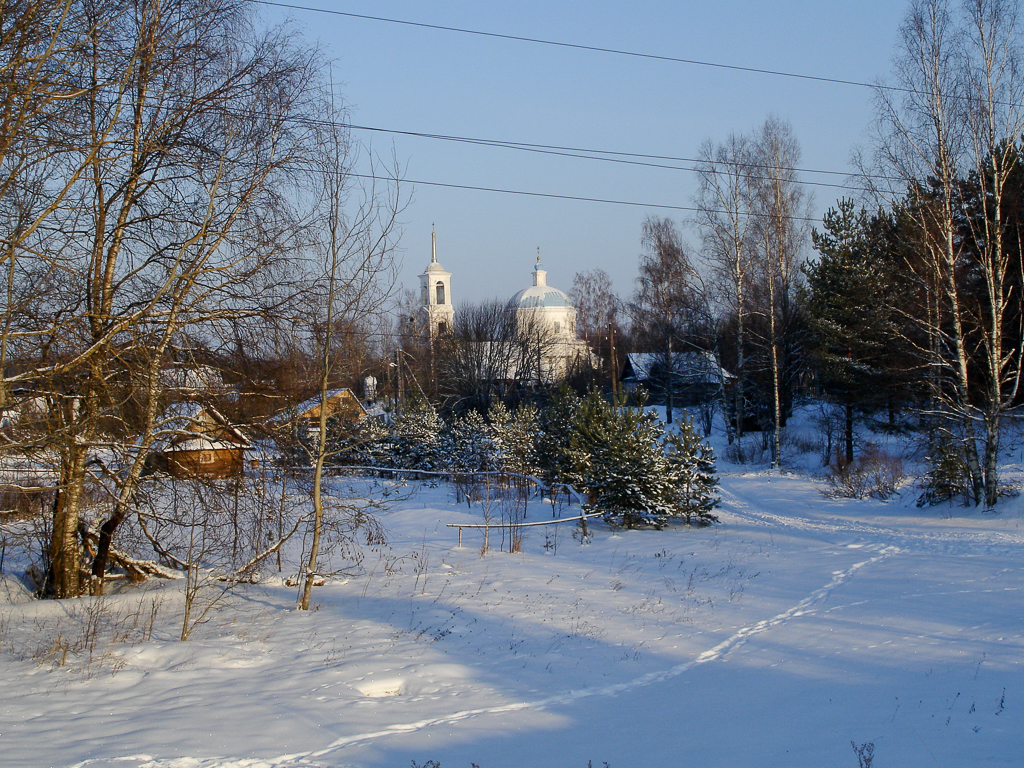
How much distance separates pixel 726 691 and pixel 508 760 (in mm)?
2175

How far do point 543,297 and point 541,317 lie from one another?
497 inches

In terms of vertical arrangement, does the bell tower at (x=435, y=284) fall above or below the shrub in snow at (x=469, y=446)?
above

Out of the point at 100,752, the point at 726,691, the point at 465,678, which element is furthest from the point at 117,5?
the point at 726,691

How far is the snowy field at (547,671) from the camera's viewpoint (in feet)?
15.6

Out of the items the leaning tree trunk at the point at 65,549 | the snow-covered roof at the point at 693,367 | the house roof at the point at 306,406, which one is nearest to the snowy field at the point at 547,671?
the leaning tree trunk at the point at 65,549

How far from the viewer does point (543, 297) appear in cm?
6144

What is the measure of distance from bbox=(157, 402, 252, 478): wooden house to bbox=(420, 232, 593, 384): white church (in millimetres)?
26727

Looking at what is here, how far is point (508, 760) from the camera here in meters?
4.68

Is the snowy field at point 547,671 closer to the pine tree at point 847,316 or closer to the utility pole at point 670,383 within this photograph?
the pine tree at point 847,316

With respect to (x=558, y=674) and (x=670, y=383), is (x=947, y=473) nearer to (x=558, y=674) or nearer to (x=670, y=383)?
(x=558, y=674)

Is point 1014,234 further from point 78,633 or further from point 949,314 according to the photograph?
point 78,633

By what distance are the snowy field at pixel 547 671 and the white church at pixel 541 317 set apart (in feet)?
89.4

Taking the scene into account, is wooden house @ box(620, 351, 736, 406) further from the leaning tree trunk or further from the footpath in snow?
the leaning tree trunk

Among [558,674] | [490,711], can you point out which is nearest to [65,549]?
[490,711]
